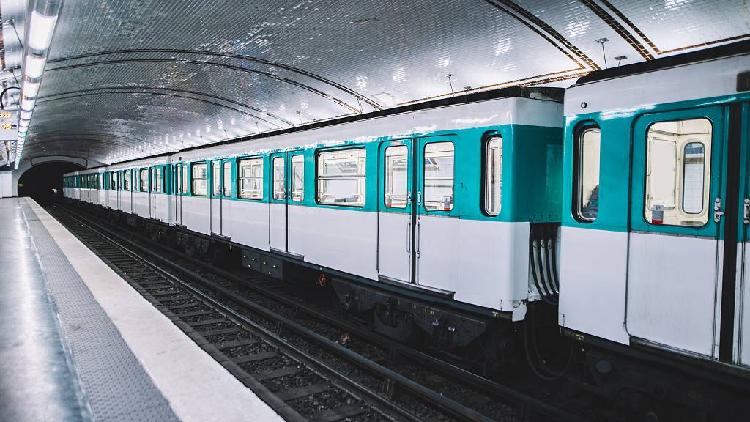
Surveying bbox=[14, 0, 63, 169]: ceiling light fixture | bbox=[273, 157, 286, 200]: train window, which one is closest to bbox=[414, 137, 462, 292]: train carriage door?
bbox=[273, 157, 286, 200]: train window

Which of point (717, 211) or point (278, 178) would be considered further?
point (278, 178)

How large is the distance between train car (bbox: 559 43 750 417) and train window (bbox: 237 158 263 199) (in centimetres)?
672

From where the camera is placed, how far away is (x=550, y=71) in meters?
10.9

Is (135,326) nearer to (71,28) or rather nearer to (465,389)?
(465,389)

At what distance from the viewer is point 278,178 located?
9547 millimetres

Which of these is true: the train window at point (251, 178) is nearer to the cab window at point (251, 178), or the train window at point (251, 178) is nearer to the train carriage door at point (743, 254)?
the cab window at point (251, 178)

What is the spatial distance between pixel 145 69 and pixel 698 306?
15406 mm

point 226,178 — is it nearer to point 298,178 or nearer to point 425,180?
point 298,178

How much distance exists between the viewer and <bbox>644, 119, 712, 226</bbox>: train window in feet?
12.5

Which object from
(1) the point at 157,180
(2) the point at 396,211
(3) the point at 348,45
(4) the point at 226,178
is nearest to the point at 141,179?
(1) the point at 157,180

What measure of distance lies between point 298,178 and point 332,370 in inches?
145

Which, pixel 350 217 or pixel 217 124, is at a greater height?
pixel 217 124

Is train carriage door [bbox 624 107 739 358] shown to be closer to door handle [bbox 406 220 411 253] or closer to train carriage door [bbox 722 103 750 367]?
train carriage door [bbox 722 103 750 367]

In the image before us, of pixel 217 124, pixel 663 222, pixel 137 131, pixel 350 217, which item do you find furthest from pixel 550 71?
pixel 137 131
